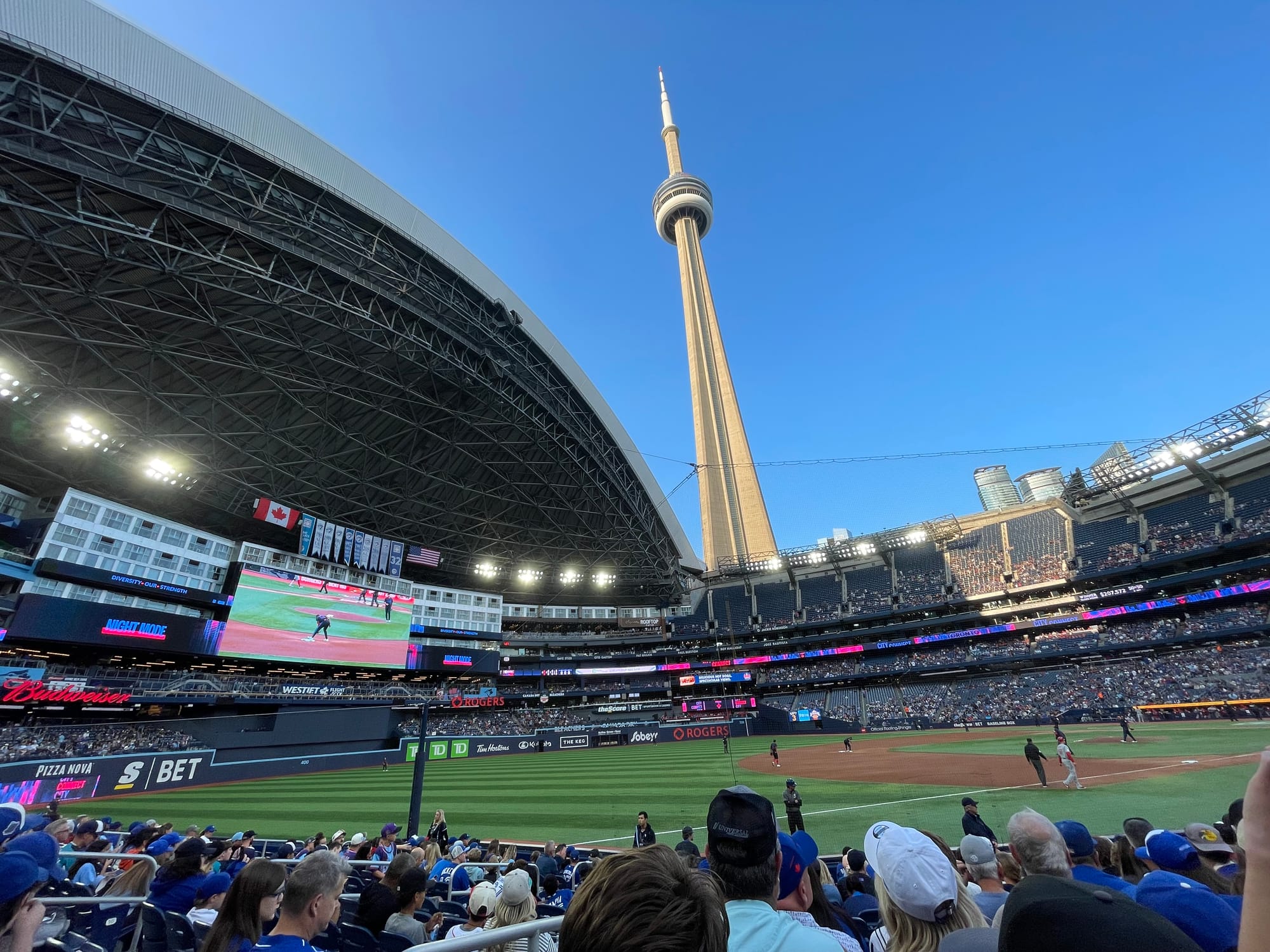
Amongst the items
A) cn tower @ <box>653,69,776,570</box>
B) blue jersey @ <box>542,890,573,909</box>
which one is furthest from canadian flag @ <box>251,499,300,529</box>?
cn tower @ <box>653,69,776,570</box>

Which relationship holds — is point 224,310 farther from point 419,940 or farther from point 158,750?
point 419,940

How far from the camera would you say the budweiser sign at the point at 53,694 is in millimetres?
31875

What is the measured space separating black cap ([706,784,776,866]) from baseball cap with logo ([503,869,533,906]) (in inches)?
119

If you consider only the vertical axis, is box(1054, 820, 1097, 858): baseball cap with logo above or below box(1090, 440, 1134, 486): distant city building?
below

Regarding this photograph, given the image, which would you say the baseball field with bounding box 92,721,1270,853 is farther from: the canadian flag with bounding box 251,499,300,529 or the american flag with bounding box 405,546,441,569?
the american flag with bounding box 405,546,441,569

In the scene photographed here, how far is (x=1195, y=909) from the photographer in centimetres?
237

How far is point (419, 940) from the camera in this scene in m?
5.26

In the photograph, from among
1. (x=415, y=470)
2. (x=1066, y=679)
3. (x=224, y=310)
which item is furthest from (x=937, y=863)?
(x=1066, y=679)

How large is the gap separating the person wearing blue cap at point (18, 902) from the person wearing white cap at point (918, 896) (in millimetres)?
4023

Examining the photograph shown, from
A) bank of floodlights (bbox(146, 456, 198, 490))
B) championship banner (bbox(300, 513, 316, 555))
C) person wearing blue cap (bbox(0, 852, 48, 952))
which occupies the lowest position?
person wearing blue cap (bbox(0, 852, 48, 952))

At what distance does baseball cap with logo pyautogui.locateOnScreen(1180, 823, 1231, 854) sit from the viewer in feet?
14.8

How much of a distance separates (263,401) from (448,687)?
37.3 m

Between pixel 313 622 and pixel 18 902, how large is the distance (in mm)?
53677

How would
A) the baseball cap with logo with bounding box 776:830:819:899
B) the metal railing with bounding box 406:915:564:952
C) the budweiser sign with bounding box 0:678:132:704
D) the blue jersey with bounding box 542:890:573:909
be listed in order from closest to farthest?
the metal railing with bounding box 406:915:564:952 < the baseball cap with logo with bounding box 776:830:819:899 < the blue jersey with bounding box 542:890:573:909 < the budweiser sign with bounding box 0:678:132:704
